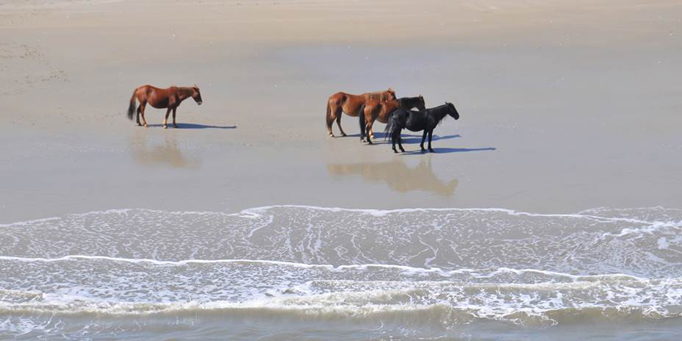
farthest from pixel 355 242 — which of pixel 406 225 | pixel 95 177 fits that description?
pixel 95 177

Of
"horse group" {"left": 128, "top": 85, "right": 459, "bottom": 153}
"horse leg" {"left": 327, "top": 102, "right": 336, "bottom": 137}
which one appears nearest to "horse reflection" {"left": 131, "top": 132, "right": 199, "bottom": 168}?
"horse group" {"left": 128, "top": 85, "right": 459, "bottom": 153}

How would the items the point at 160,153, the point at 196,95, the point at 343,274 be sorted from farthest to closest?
the point at 196,95, the point at 160,153, the point at 343,274

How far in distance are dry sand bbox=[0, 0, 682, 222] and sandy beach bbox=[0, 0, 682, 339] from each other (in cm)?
4

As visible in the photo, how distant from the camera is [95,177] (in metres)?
12.3

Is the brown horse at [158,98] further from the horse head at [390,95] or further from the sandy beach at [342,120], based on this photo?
the horse head at [390,95]

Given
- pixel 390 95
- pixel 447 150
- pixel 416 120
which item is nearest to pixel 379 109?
pixel 390 95

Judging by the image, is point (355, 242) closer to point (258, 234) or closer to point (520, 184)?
point (258, 234)

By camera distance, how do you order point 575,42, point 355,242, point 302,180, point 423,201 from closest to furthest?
point 355,242 < point 423,201 < point 302,180 < point 575,42

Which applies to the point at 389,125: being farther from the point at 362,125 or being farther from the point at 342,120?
the point at 342,120

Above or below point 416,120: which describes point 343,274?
below

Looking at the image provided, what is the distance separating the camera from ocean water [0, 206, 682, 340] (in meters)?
8.56

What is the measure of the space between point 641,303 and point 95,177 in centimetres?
617

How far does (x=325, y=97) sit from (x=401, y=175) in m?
4.09

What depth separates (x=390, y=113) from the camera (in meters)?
14.6
